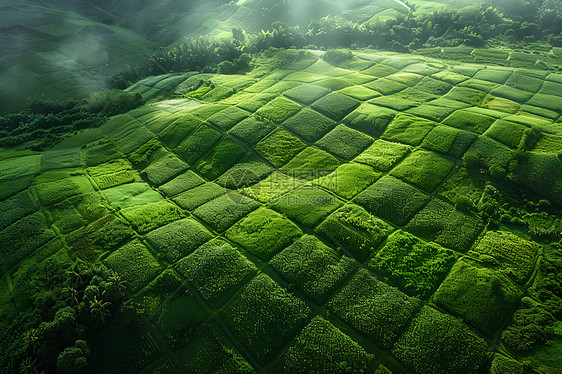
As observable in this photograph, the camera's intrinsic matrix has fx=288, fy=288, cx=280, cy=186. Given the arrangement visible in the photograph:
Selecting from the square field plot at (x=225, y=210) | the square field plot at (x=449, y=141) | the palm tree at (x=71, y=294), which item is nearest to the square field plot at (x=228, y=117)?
the square field plot at (x=225, y=210)

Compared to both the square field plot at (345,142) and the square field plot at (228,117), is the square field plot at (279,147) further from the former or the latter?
the square field plot at (228,117)

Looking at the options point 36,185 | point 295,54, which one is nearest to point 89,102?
point 36,185

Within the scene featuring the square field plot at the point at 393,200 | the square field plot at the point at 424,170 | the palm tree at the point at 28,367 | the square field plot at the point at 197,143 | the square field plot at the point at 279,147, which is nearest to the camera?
the palm tree at the point at 28,367

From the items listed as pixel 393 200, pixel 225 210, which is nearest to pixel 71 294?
pixel 225 210

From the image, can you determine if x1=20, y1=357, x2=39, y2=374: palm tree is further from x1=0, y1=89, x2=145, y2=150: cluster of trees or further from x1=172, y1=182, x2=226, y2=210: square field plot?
x1=0, y1=89, x2=145, y2=150: cluster of trees

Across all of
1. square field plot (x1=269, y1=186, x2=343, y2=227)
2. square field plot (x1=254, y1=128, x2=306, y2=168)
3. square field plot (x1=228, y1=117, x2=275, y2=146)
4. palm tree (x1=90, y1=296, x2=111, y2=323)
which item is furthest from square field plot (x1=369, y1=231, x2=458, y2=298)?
square field plot (x1=228, y1=117, x2=275, y2=146)

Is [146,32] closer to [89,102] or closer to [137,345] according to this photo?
[89,102]
